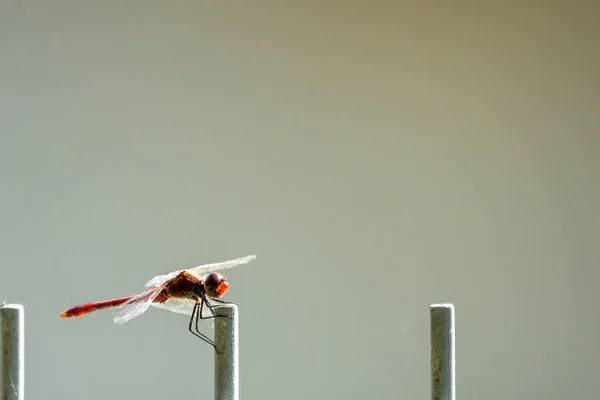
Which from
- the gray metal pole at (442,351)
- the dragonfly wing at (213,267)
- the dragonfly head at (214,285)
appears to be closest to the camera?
the gray metal pole at (442,351)

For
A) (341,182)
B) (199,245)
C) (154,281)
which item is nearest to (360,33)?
(341,182)

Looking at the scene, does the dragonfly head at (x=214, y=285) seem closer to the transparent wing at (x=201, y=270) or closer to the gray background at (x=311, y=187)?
the transparent wing at (x=201, y=270)

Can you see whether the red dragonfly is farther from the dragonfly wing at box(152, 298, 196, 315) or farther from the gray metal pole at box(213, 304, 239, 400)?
the gray metal pole at box(213, 304, 239, 400)

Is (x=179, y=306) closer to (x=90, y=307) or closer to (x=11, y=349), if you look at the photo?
(x=90, y=307)

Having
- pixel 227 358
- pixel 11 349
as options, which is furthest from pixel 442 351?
pixel 11 349

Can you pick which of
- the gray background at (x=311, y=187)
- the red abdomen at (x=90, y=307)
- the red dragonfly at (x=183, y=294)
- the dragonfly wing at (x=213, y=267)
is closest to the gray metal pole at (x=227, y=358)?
the red dragonfly at (x=183, y=294)

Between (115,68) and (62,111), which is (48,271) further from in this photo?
(115,68)
